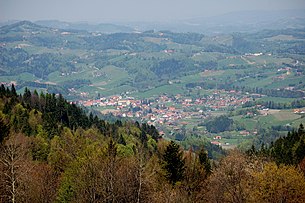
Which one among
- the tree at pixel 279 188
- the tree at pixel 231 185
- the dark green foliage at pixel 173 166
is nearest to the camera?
the tree at pixel 279 188

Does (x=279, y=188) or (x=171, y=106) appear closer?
(x=279, y=188)

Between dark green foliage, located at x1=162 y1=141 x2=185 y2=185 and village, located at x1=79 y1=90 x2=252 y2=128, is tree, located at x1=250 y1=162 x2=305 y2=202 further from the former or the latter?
village, located at x1=79 y1=90 x2=252 y2=128

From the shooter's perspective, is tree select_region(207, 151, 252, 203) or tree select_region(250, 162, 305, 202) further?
tree select_region(207, 151, 252, 203)

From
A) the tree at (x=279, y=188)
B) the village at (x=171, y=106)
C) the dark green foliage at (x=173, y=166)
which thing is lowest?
the village at (x=171, y=106)

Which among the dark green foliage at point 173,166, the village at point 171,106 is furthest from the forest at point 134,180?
the village at point 171,106

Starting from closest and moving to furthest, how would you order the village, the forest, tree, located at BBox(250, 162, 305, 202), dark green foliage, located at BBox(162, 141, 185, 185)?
the forest
tree, located at BBox(250, 162, 305, 202)
dark green foliage, located at BBox(162, 141, 185, 185)
the village

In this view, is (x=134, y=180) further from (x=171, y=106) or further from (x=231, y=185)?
(x=171, y=106)

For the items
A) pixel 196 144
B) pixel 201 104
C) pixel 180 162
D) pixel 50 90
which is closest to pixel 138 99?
pixel 201 104

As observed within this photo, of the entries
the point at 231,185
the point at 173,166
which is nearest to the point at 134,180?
the point at 173,166

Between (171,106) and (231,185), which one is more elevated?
(231,185)

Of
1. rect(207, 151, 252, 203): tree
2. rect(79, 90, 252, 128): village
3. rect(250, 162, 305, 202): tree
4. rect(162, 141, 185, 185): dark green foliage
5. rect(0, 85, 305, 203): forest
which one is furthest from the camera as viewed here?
rect(79, 90, 252, 128): village

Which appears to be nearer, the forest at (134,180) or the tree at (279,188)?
the forest at (134,180)

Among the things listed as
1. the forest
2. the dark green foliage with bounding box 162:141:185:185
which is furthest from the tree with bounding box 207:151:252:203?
the dark green foliage with bounding box 162:141:185:185

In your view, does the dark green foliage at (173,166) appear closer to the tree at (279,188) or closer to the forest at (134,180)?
the forest at (134,180)
